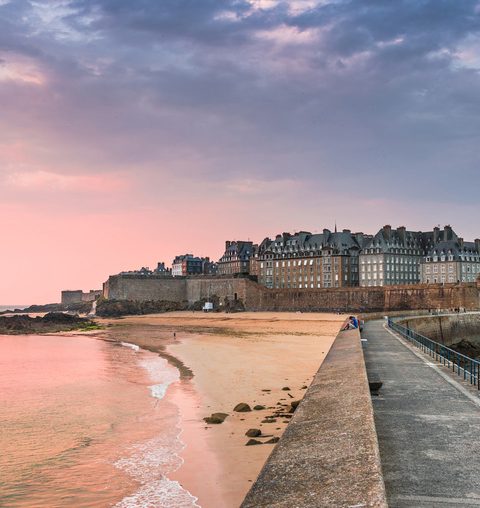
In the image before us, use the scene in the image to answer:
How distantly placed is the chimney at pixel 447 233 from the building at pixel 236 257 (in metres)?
50.8

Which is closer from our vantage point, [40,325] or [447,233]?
[40,325]

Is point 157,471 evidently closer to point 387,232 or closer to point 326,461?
point 326,461

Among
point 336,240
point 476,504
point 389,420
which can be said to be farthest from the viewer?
point 336,240

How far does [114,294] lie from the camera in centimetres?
11069

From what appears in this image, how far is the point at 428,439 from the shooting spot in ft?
31.2

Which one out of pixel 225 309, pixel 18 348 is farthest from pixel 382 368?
pixel 225 309

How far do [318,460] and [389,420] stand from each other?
4.66 meters

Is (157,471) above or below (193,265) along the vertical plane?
below

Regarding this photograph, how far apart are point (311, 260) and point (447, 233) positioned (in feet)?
89.8

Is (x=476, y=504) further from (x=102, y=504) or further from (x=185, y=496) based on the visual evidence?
(x=102, y=504)

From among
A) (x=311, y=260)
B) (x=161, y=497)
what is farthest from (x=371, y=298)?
(x=161, y=497)

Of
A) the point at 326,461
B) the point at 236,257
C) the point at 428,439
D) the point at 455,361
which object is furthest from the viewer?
the point at 236,257

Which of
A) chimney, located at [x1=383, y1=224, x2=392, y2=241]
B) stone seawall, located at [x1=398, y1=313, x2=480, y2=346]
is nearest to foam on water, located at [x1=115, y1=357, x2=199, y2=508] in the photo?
stone seawall, located at [x1=398, y1=313, x2=480, y2=346]

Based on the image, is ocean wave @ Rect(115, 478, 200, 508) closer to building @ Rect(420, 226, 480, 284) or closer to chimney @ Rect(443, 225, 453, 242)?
building @ Rect(420, 226, 480, 284)
